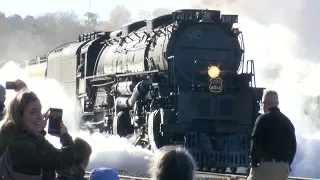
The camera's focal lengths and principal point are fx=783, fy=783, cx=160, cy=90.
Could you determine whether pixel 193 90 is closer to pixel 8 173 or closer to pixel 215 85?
pixel 215 85

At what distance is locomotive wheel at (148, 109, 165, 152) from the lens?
15.6 meters

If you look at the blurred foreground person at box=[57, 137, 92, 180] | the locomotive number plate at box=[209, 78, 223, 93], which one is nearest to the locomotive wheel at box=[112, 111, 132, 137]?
the locomotive number plate at box=[209, 78, 223, 93]

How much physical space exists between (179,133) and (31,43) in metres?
61.9

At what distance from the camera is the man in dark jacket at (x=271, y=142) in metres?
8.20

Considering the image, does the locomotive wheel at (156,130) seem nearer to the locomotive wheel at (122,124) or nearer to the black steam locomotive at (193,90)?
the black steam locomotive at (193,90)

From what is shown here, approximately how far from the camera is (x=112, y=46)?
64.6 feet

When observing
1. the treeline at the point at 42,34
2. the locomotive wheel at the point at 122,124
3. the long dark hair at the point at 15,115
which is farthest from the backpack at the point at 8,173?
the treeline at the point at 42,34

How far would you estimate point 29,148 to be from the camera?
5.19 m

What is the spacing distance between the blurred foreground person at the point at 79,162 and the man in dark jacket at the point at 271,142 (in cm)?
323

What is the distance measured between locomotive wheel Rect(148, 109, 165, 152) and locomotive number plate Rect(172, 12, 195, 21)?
77.9 inches

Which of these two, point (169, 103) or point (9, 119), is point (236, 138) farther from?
point (9, 119)

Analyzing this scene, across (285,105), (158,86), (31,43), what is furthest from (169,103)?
(31,43)

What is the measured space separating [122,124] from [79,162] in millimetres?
12284

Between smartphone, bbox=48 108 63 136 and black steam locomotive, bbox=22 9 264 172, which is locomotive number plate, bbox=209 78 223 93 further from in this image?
smartphone, bbox=48 108 63 136
